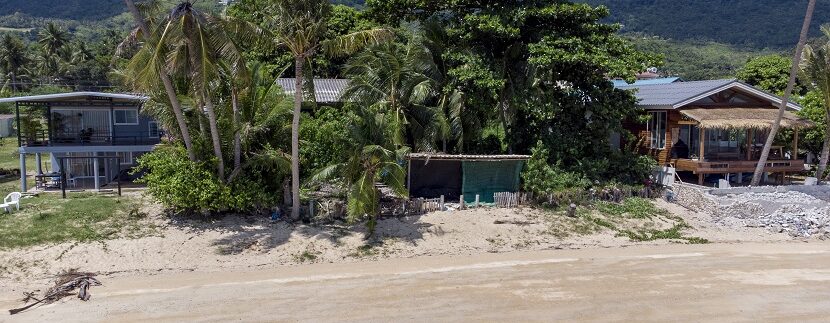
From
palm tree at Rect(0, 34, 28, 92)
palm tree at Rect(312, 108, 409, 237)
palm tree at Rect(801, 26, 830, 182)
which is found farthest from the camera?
palm tree at Rect(0, 34, 28, 92)

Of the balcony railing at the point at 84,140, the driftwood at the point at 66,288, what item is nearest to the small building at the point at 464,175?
the driftwood at the point at 66,288

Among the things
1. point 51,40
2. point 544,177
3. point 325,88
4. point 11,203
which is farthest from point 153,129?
point 51,40

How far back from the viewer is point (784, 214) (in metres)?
23.6

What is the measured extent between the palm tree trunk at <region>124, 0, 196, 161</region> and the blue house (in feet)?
22.0

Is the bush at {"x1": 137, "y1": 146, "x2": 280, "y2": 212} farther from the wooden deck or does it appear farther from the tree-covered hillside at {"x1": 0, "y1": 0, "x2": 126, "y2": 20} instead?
the tree-covered hillside at {"x1": 0, "y1": 0, "x2": 126, "y2": 20}

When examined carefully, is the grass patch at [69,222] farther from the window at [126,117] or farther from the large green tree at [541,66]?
the large green tree at [541,66]

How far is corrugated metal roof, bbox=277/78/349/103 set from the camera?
95.7 feet

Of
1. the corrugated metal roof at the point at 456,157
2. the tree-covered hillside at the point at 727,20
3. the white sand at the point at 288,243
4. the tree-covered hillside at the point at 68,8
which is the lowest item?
the white sand at the point at 288,243

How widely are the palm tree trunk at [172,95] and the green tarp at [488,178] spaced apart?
9.32m

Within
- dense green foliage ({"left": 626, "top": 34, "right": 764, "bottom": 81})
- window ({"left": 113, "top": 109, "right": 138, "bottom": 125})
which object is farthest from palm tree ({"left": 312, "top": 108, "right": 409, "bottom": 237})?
dense green foliage ({"left": 626, "top": 34, "right": 764, "bottom": 81})

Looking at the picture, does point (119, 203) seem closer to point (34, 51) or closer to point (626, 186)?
point (626, 186)

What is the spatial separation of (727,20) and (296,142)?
15534cm

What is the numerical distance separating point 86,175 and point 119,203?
7075 mm

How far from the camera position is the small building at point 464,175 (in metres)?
22.3
